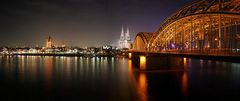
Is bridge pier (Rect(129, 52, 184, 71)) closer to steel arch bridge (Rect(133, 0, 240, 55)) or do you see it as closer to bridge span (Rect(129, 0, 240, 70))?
bridge span (Rect(129, 0, 240, 70))

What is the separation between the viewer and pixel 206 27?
38625 mm

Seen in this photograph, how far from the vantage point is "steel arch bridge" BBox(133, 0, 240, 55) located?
26.3 m

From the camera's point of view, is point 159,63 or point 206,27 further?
point 159,63

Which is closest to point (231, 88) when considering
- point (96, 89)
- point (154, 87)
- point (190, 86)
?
point (190, 86)

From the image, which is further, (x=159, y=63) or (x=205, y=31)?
(x=159, y=63)

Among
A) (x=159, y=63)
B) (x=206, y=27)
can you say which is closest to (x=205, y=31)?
(x=206, y=27)

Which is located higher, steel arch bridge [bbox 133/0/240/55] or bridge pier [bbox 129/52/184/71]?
steel arch bridge [bbox 133/0/240/55]

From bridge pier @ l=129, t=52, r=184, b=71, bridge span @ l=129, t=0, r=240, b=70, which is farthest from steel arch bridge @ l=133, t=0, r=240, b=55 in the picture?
bridge pier @ l=129, t=52, r=184, b=71

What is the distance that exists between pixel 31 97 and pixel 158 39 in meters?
32.1

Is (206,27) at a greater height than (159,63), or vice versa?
(206,27)

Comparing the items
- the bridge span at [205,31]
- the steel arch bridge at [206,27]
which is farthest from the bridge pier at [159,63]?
the steel arch bridge at [206,27]

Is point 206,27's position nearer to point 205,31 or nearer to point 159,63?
point 205,31

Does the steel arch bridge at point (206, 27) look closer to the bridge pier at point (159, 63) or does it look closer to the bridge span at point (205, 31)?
the bridge span at point (205, 31)

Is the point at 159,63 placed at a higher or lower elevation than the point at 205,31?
lower
